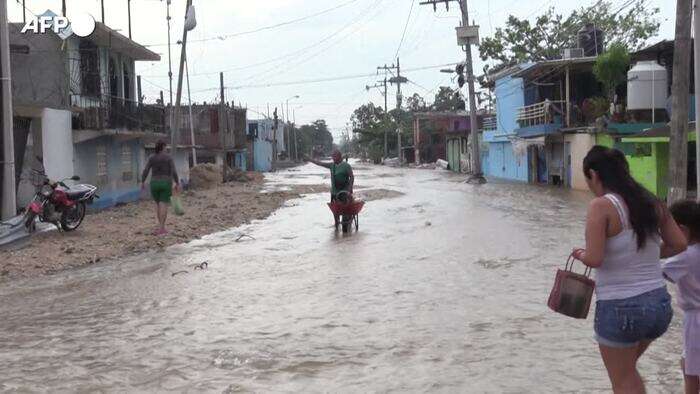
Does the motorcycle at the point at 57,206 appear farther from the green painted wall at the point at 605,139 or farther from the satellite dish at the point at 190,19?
the green painted wall at the point at 605,139

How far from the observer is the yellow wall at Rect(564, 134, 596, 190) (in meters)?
28.9

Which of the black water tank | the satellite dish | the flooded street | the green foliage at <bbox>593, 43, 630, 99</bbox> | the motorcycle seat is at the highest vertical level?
the black water tank

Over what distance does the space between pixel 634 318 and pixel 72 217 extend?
11.3 metres

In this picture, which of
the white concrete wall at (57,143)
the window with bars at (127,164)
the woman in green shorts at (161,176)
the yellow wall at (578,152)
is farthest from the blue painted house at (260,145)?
the woman in green shorts at (161,176)

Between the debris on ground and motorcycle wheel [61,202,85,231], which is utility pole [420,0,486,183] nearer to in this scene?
motorcycle wheel [61,202,85,231]

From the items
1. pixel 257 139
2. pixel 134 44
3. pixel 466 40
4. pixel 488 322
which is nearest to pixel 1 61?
pixel 488 322

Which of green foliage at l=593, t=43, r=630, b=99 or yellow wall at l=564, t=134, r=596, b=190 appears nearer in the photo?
green foliage at l=593, t=43, r=630, b=99

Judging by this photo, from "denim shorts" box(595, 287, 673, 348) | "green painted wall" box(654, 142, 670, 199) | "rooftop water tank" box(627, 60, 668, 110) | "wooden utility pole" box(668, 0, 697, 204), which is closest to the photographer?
"denim shorts" box(595, 287, 673, 348)

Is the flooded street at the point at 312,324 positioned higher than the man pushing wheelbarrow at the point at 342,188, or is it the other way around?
the man pushing wheelbarrow at the point at 342,188

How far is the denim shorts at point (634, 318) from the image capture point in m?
3.47

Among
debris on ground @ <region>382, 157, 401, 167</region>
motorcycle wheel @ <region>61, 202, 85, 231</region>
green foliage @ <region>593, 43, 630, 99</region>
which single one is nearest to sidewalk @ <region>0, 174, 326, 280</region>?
motorcycle wheel @ <region>61, 202, 85, 231</region>

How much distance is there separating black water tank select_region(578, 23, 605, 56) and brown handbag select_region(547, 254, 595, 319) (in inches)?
1340

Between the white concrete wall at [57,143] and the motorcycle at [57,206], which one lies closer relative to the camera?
the motorcycle at [57,206]

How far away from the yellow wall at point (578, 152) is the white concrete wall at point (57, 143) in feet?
62.7
